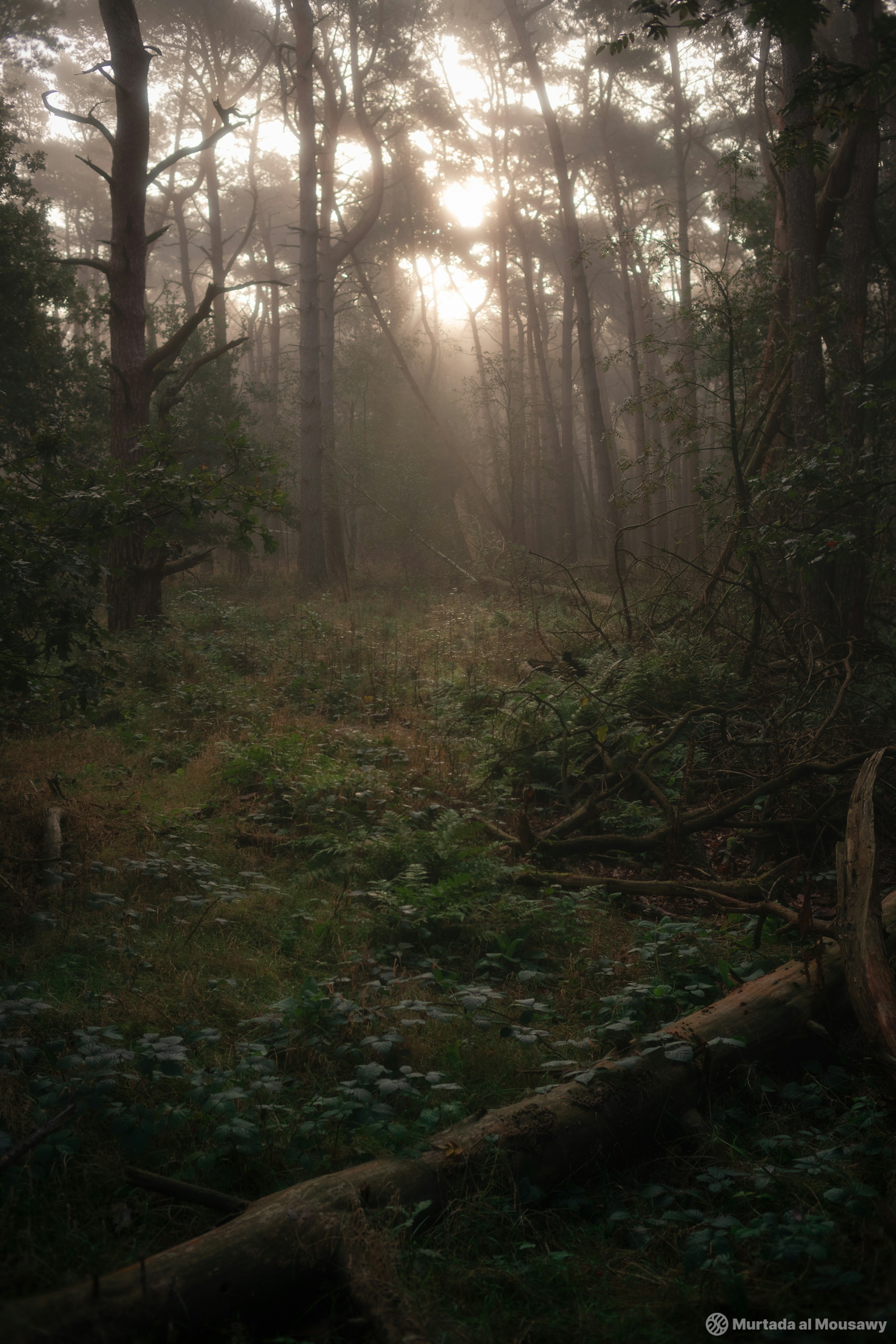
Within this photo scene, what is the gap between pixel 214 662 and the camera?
10.1 meters

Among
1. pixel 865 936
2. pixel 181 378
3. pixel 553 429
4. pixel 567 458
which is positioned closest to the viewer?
pixel 865 936

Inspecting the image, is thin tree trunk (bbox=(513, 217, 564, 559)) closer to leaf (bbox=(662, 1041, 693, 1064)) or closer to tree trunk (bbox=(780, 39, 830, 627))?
tree trunk (bbox=(780, 39, 830, 627))

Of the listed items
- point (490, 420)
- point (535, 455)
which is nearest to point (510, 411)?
point (490, 420)

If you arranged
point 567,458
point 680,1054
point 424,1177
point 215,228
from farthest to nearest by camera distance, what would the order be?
point 567,458, point 215,228, point 680,1054, point 424,1177

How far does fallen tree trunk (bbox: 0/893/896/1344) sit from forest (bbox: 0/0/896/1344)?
0.01 m

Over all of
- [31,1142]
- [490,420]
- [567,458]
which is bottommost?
[31,1142]

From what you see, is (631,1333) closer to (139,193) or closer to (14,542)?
(14,542)

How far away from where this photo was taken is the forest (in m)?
2.19

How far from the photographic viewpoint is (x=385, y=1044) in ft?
9.60

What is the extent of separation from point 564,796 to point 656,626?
10.6 ft

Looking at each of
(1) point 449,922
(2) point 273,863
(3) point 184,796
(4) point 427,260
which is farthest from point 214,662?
(4) point 427,260

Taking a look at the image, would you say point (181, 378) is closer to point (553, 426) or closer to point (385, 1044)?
point (385, 1044)

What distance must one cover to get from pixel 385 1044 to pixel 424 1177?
1.81 ft

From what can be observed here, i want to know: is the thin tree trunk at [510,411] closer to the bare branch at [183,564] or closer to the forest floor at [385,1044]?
the bare branch at [183,564]
